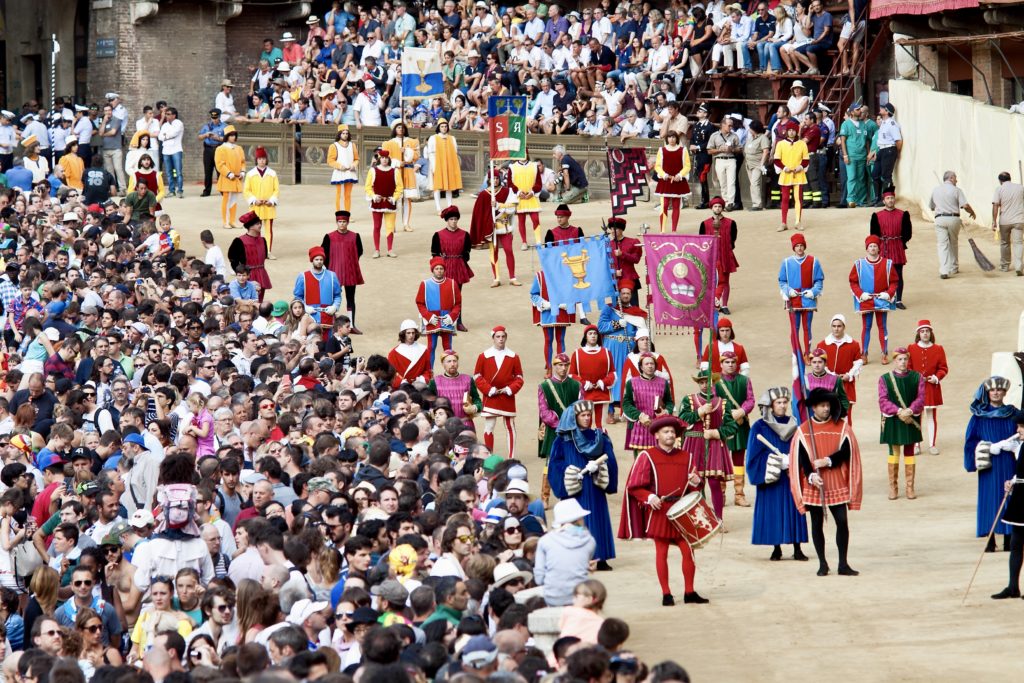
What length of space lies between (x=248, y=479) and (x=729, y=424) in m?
5.33

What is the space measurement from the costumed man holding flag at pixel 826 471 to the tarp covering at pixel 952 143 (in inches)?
484

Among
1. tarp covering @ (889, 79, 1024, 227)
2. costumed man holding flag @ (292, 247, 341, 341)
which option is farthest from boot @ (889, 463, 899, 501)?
tarp covering @ (889, 79, 1024, 227)

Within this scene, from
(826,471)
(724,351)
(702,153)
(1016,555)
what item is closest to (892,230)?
(724,351)

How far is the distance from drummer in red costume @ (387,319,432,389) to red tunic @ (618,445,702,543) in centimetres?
586

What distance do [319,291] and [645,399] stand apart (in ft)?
20.2

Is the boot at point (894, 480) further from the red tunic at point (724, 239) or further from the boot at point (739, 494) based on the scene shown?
the red tunic at point (724, 239)

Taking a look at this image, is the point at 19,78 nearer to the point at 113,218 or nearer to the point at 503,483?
the point at 113,218

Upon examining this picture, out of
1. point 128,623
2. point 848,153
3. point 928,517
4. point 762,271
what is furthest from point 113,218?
point 128,623

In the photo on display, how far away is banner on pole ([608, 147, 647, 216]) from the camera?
26.4m

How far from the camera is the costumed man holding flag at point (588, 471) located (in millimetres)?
14719

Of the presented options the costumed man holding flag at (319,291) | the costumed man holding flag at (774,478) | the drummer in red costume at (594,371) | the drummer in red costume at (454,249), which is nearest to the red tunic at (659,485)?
the costumed man holding flag at (774,478)

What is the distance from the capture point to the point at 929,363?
18.2 m

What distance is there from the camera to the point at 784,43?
31.7 metres

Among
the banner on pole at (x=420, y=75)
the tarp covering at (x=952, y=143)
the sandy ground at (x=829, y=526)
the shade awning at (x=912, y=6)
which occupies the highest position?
the shade awning at (x=912, y=6)
